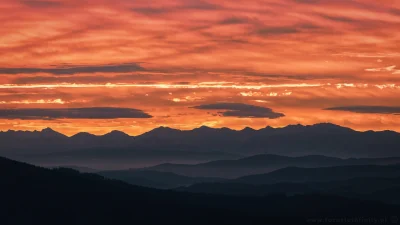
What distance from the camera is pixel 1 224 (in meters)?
189

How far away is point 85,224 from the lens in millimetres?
199250

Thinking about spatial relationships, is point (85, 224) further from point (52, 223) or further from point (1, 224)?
point (1, 224)

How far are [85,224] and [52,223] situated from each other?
24.3ft

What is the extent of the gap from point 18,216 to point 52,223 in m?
8.09

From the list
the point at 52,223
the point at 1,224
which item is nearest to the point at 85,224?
the point at 52,223

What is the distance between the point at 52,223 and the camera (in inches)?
7810

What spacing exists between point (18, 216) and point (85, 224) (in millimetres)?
15346

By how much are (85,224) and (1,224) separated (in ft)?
64.3

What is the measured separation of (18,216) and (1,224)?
33.7ft
